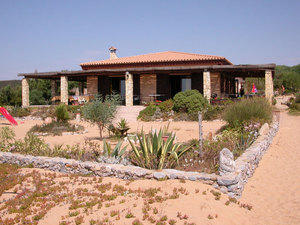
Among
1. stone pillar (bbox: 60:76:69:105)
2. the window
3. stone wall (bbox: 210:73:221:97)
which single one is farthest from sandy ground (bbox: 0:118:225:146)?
the window

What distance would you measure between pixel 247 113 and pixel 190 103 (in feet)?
16.5

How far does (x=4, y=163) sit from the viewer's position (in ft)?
23.8

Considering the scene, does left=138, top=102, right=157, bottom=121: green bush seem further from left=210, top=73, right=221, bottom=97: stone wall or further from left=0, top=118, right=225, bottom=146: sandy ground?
left=210, top=73, right=221, bottom=97: stone wall

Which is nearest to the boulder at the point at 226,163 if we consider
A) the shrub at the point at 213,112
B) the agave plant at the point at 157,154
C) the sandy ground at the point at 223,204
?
the sandy ground at the point at 223,204

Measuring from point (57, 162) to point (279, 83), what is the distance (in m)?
31.9

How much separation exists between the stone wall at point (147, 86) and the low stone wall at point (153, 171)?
487 inches

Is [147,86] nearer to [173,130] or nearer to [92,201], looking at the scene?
[173,130]

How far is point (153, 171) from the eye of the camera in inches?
204

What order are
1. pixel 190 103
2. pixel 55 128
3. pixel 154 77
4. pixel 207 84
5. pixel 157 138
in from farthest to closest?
1. pixel 154 77
2. pixel 207 84
3. pixel 190 103
4. pixel 55 128
5. pixel 157 138

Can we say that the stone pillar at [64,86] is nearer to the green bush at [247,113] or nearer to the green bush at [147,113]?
the green bush at [147,113]

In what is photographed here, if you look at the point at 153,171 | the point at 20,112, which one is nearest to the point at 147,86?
the point at 20,112

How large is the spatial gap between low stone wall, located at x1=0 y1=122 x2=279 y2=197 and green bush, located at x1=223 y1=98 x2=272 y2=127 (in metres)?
2.18

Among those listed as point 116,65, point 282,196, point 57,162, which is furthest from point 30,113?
point 282,196

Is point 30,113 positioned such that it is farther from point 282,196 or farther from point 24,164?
point 282,196
